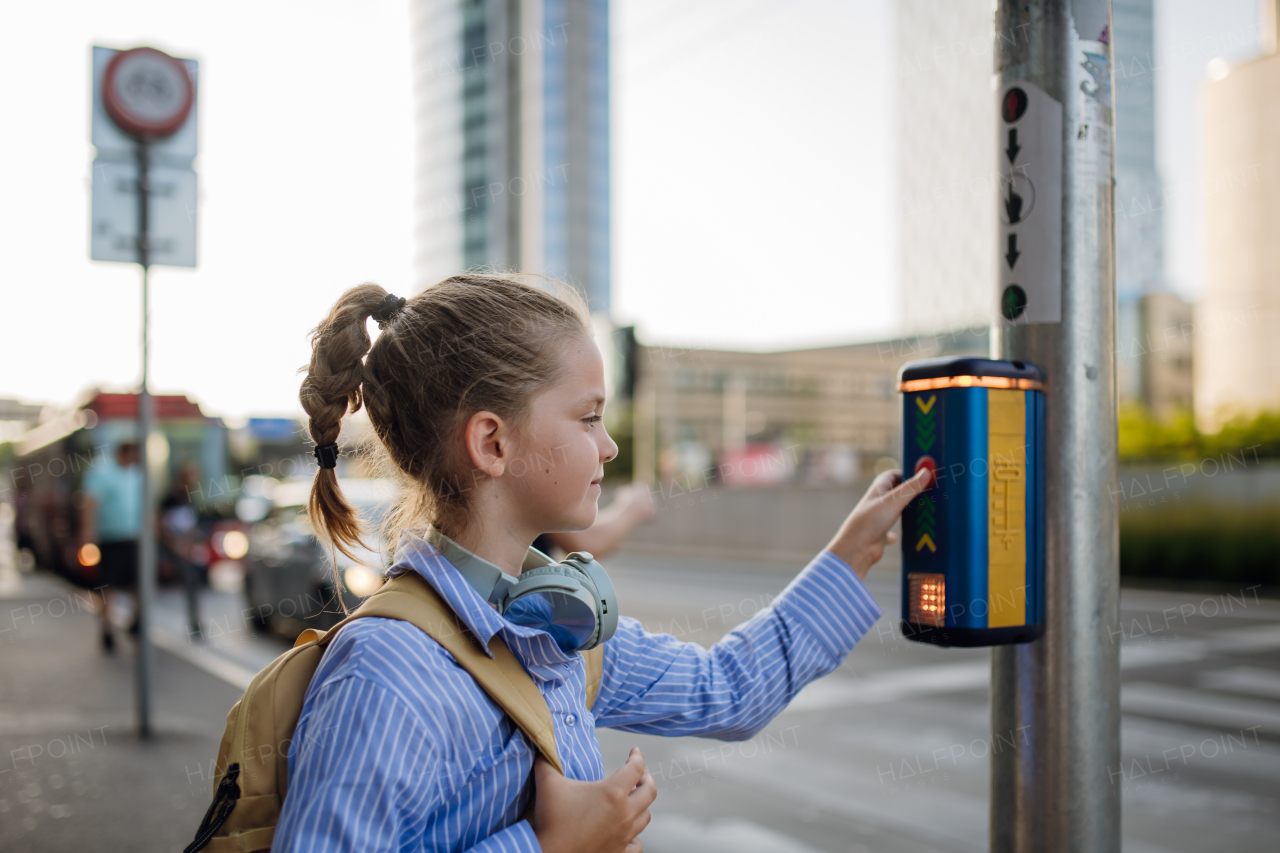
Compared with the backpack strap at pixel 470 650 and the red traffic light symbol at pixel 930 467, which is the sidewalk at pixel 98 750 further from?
the red traffic light symbol at pixel 930 467

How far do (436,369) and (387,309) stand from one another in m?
0.16

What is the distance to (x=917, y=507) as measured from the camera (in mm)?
1792

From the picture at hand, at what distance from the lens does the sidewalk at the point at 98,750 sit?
3873 mm

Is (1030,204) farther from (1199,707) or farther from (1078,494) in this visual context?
(1199,707)

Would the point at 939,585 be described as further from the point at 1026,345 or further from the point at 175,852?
the point at 175,852

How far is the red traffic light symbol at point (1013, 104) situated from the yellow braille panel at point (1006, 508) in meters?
0.51

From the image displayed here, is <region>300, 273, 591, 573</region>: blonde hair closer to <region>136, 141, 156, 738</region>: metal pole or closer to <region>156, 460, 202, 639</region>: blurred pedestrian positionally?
<region>136, 141, 156, 738</region>: metal pole

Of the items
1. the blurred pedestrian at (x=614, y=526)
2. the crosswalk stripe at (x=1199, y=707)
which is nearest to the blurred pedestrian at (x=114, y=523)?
the blurred pedestrian at (x=614, y=526)

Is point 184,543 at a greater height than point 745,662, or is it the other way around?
point 745,662

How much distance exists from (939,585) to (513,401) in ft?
2.74

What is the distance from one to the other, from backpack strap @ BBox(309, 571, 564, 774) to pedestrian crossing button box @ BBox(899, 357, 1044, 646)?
2.55 feet

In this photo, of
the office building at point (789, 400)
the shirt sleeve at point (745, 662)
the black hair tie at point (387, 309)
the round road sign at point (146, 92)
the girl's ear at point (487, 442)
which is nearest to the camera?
the girl's ear at point (487, 442)

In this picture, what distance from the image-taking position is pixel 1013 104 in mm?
1874

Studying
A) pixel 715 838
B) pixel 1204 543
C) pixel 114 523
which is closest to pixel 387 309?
pixel 715 838
